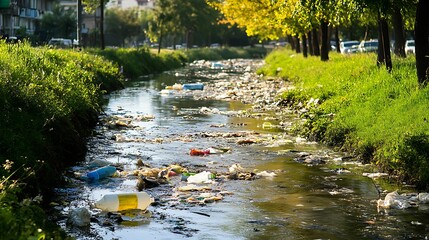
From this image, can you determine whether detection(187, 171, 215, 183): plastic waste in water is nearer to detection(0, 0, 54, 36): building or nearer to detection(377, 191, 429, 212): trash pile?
detection(377, 191, 429, 212): trash pile

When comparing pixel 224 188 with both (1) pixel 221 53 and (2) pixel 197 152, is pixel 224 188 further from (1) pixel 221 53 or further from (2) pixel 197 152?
(1) pixel 221 53

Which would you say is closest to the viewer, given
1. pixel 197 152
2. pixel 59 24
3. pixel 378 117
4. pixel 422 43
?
pixel 378 117

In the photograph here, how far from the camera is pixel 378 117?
17969mm

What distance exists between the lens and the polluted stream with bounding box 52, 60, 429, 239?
37.0 feet

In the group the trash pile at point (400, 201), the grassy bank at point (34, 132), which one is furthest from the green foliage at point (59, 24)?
the trash pile at point (400, 201)

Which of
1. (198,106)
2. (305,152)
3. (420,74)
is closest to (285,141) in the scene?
(305,152)

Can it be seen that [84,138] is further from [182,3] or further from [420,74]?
[182,3]

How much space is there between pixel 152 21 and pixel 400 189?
91359 mm

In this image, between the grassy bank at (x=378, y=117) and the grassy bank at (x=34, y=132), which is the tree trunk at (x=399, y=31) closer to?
the grassy bank at (x=378, y=117)

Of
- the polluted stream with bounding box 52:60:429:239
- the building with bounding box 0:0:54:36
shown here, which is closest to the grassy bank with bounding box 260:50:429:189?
the polluted stream with bounding box 52:60:429:239

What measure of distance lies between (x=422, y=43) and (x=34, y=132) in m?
9.73

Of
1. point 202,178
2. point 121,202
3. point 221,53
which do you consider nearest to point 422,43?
point 202,178

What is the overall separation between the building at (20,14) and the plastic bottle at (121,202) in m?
63.8

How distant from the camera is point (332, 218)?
472 inches
